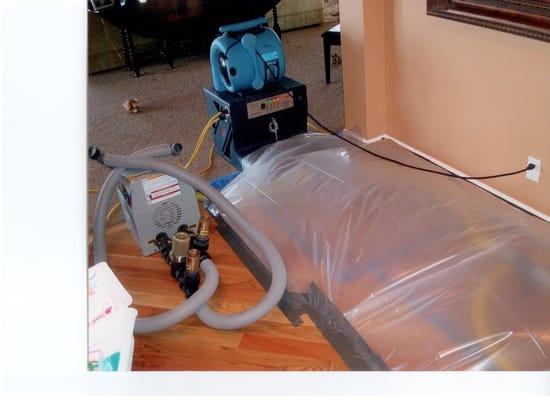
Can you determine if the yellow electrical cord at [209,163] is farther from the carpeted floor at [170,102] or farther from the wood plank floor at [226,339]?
the wood plank floor at [226,339]

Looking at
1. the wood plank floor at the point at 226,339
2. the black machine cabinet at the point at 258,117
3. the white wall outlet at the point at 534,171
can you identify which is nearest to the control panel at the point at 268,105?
the black machine cabinet at the point at 258,117

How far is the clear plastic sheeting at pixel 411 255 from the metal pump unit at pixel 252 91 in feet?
0.84

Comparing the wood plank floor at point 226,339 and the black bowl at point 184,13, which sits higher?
the black bowl at point 184,13

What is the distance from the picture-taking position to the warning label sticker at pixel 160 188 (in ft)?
5.18

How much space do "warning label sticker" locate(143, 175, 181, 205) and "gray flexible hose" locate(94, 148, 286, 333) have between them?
112mm

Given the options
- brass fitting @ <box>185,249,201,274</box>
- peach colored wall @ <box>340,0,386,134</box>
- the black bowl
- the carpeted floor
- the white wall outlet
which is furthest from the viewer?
the carpeted floor

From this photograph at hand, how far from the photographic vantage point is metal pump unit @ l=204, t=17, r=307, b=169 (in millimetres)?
2088

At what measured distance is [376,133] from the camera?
Result: 7.32 feet

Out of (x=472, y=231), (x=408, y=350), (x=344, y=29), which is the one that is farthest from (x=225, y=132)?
(x=408, y=350)

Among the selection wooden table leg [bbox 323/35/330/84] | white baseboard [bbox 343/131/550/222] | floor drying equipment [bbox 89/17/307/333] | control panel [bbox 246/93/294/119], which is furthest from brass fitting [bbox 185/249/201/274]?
wooden table leg [bbox 323/35/330/84]

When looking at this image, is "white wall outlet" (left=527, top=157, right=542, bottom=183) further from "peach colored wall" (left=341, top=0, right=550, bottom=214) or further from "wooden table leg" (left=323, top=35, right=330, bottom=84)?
"wooden table leg" (left=323, top=35, right=330, bottom=84)

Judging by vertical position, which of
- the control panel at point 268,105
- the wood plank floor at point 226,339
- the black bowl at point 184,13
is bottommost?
the wood plank floor at point 226,339

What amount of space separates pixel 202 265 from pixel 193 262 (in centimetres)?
4
